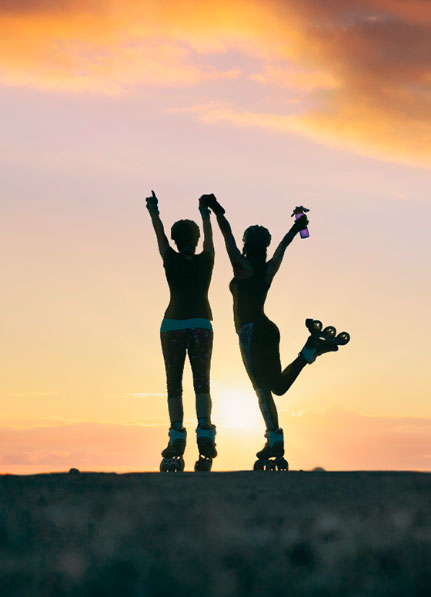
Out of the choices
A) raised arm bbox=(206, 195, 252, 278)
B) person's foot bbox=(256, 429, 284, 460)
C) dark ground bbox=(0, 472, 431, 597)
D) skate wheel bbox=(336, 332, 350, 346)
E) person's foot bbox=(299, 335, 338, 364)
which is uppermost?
raised arm bbox=(206, 195, 252, 278)

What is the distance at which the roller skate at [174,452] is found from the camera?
35.4 ft

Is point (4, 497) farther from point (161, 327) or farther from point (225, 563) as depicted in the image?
point (161, 327)

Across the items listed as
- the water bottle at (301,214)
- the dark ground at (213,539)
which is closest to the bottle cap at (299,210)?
the water bottle at (301,214)

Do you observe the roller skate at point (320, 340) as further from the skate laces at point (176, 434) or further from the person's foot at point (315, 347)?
the skate laces at point (176, 434)

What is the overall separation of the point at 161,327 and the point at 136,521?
4.77 meters

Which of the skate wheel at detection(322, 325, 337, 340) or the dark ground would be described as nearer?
the dark ground

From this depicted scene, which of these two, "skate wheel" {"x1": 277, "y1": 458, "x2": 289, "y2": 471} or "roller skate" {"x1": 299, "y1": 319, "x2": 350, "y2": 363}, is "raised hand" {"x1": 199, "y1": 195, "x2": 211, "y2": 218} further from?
"skate wheel" {"x1": 277, "y1": 458, "x2": 289, "y2": 471}

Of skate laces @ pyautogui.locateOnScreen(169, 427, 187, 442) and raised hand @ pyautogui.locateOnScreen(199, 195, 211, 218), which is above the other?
raised hand @ pyautogui.locateOnScreen(199, 195, 211, 218)

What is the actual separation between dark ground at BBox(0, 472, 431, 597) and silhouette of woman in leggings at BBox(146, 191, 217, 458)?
10.0 ft

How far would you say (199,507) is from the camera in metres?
7.02

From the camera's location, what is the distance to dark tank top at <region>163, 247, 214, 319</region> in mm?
11156

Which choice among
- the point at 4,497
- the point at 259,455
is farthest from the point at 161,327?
the point at 4,497

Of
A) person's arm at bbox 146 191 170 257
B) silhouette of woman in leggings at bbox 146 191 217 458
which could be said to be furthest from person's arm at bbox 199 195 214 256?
person's arm at bbox 146 191 170 257

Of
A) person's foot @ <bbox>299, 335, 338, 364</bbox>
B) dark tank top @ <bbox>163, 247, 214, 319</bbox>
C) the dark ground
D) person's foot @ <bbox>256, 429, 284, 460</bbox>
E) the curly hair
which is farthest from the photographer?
person's foot @ <bbox>299, 335, 338, 364</bbox>
